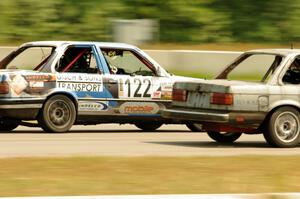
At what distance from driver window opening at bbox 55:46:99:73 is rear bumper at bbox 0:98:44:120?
29.6 inches

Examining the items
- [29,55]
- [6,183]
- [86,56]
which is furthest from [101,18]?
[6,183]

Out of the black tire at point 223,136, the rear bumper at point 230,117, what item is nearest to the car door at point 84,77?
the black tire at point 223,136

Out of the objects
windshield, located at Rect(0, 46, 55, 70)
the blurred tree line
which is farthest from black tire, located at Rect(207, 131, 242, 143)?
the blurred tree line

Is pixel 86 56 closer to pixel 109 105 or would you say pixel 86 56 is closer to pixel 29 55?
pixel 109 105

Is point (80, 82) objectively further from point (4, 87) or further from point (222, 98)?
point (222, 98)

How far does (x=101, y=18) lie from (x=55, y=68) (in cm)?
1465

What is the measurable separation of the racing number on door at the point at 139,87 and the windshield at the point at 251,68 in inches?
61.0

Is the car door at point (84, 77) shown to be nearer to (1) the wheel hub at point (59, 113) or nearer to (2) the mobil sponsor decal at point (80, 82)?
(2) the mobil sponsor decal at point (80, 82)

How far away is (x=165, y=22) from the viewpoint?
30734 millimetres

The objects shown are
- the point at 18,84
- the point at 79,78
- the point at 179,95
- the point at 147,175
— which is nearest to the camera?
the point at 147,175

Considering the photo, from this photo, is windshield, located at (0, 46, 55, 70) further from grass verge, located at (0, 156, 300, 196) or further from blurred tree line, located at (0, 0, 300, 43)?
blurred tree line, located at (0, 0, 300, 43)

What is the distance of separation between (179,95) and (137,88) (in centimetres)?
212

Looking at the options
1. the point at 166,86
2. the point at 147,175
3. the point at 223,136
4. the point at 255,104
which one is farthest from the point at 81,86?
the point at 147,175

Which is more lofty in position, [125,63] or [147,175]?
[125,63]
